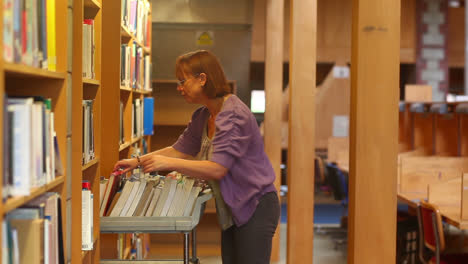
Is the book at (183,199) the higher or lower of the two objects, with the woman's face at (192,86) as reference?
lower

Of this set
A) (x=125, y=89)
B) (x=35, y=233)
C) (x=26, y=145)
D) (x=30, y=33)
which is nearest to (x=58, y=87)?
(x=30, y=33)

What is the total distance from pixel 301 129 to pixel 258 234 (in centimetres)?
152

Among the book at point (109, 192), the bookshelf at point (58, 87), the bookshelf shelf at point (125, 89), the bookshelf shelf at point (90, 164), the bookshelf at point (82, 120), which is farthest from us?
the bookshelf shelf at point (125, 89)

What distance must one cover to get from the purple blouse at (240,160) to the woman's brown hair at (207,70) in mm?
82

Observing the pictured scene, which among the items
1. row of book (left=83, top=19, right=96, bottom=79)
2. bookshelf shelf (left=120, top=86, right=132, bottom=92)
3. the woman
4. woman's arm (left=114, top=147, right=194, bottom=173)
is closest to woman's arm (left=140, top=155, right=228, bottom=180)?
the woman

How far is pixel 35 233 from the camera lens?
1629mm

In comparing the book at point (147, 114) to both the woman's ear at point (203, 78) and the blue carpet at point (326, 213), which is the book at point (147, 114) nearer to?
the woman's ear at point (203, 78)

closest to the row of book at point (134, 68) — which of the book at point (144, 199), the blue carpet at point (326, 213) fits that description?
the book at point (144, 199)

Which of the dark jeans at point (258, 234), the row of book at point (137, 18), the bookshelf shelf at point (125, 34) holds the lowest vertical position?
the dark jeans at point (258, 234)

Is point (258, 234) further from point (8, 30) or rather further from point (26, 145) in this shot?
point (8, 30)

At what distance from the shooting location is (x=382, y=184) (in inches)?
75.7

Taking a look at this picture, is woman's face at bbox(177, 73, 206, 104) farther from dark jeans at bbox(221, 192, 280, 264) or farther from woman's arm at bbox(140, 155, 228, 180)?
dark jeans at bbox(221, 192, 280, 264)

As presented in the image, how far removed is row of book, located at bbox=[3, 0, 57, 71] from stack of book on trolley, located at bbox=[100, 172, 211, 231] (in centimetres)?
85

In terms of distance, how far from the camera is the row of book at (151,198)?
2619mm
